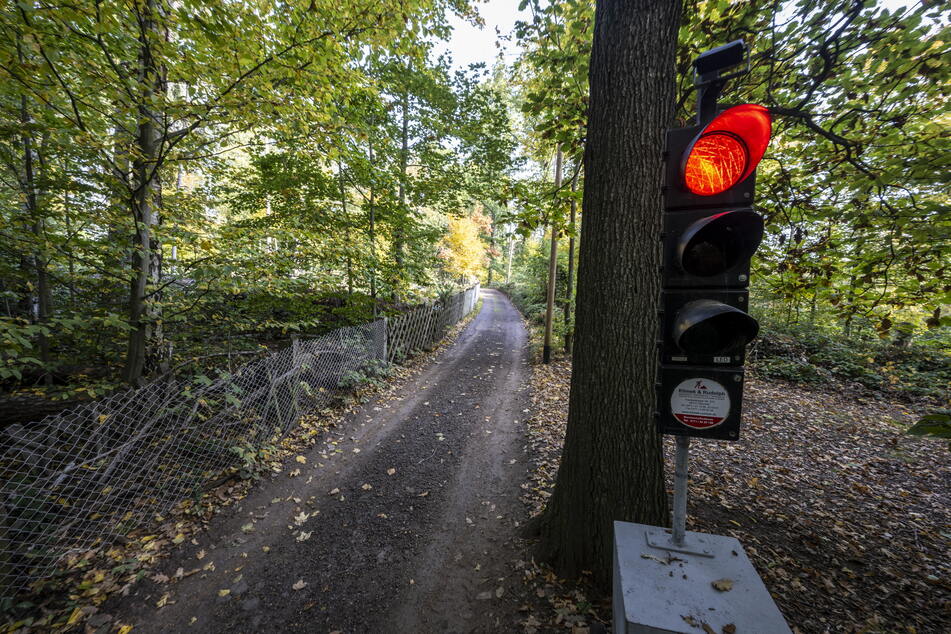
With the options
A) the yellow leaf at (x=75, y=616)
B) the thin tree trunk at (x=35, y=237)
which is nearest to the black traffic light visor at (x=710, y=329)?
the yellow leaf at (x=75, y=616)

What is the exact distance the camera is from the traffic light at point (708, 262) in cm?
151

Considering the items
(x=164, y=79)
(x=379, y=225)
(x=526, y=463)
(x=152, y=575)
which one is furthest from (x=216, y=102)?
(x=526, y=463)

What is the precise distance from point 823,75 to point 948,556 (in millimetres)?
4931

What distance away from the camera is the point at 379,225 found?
8547mm

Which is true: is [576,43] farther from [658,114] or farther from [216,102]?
[216,102]

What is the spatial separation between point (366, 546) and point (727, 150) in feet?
15.2

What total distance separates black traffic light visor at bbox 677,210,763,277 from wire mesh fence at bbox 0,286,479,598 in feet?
16.2

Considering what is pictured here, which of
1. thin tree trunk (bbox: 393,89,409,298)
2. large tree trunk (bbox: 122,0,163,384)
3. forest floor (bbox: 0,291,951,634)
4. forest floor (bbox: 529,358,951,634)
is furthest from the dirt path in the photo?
thin tree trunk (bbox: 393,89,409,298)

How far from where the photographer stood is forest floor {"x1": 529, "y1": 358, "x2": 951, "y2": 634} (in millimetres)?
2740

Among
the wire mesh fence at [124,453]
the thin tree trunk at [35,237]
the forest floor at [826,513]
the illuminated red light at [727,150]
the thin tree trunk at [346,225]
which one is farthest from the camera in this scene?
the thin tree trunk at [346,225]

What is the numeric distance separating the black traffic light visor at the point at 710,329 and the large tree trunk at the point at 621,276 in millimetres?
980

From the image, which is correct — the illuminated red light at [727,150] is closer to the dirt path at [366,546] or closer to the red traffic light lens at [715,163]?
the red traffic light lens at [715,163]

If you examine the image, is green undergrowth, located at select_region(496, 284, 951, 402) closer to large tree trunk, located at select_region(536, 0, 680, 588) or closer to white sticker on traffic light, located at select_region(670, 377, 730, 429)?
large tree trunk, located at select_region(536, 0, 680, 588)

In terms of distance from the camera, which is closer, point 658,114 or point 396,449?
point 658,114
